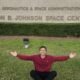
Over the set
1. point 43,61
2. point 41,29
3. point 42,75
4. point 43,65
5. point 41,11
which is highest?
point 43,61

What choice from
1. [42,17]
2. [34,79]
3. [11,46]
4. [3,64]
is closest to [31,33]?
[42,17]

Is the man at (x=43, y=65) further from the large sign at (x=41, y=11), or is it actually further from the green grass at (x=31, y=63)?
the large sign at (x=41, y=11)

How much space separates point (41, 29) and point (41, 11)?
4.37 feet

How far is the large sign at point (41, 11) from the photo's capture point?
910 inches

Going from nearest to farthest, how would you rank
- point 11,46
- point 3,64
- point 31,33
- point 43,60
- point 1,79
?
point 43,60 → point 1,79 → point 3,64 → point 11,46 → point 31,33

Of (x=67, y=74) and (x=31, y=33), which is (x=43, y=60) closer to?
(x=67, y=74)

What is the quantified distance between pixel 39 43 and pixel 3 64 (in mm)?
3742

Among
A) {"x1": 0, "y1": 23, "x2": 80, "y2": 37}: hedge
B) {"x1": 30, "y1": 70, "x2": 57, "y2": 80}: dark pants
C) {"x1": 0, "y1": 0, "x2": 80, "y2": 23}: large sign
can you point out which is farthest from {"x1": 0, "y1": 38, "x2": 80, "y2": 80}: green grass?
{"x1": 0, "y1": 0, "x2": 80, "y2": 23}: large sign

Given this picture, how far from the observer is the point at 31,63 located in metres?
16.6

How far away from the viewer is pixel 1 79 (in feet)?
49.7

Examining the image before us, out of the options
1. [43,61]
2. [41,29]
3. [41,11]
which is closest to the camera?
[43,61]

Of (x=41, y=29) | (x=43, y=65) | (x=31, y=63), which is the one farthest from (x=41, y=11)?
(x=43, y=65)

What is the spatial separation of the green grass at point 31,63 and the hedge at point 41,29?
1391 mm

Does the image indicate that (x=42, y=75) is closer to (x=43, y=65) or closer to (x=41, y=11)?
(x=43, y=65)
